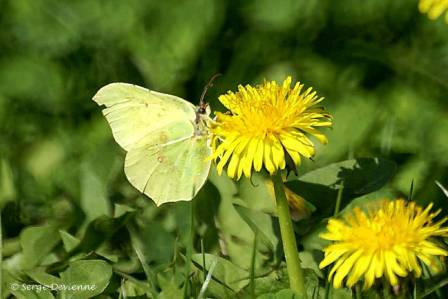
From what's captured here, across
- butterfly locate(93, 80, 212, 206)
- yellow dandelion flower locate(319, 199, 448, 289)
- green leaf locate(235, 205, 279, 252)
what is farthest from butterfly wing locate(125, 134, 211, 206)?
yellow dandelion flower locate(319, 199, 448, 289)

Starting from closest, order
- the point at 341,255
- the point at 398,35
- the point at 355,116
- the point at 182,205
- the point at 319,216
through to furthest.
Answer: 1. the point at 341,255
2. the point at 319,216
3. the point at 182,205
4. the point at 355,116
5. the point at 398,35

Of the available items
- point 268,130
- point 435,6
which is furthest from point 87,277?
point 435,6

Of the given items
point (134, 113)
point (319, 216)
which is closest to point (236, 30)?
point (134, 113)

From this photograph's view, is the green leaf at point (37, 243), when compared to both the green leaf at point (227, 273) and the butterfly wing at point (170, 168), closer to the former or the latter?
the butterfly wing at point (170, 168)

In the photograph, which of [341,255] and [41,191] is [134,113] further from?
[341,255]

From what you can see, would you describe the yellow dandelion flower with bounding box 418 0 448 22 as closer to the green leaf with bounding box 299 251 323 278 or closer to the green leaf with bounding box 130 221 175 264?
the green leaf with bounding box 299 251 323 278
